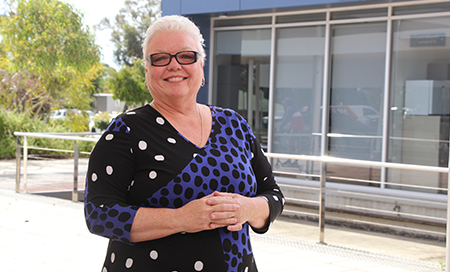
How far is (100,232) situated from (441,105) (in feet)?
26.3

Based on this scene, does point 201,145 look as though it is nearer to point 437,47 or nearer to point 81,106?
point 437,47

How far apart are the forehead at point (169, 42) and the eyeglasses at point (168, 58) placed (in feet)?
0.05

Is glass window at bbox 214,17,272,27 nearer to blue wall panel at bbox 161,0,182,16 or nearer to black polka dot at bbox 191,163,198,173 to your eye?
blue wall panel at bbox 161,0,182,16

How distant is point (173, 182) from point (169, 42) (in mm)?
466

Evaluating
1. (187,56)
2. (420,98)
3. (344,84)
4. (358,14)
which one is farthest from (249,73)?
(187,56)

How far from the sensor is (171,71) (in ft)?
5.25

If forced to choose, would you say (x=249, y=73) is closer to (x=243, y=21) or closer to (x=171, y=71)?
(x=243, y=21)

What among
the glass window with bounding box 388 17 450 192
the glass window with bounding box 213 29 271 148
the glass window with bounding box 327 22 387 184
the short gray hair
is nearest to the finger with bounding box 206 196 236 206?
the short gray hair

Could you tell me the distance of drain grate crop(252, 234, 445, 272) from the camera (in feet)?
14.1

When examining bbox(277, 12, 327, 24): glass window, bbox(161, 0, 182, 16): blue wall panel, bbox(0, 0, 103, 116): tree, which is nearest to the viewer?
bbox(277, 12, 327, 24): glass window

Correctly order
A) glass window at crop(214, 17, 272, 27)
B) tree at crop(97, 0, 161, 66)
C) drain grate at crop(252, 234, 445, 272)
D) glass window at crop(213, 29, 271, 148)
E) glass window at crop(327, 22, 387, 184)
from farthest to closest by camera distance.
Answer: tree at crop(97, 0, 161, 66)
glass window at crop(213, 29, 271, 148)
glass window at crop(214, 17, 272, 27)
glass window at crop(327, 22, 387, 184)
drain grate at crop(252, 234, 445, 272)

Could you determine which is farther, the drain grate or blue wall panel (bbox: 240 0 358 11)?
blue wall panel (bbox: 240 0 358 11)

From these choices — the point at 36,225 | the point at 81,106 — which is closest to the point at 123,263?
the point at 36,225

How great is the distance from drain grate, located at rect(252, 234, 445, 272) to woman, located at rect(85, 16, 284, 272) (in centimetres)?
307
